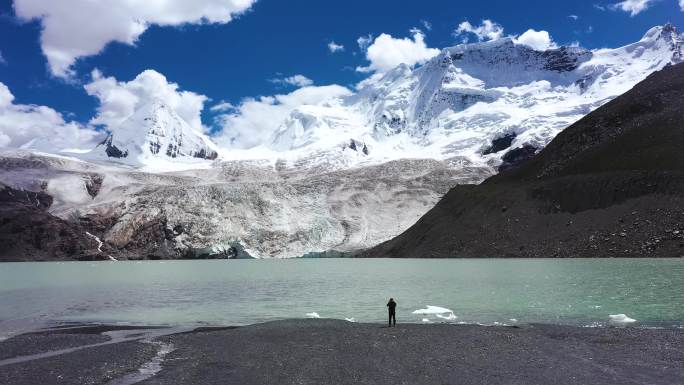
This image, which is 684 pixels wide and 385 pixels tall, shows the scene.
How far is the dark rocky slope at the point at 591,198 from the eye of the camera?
102250mm

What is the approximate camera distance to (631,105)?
142250 mm

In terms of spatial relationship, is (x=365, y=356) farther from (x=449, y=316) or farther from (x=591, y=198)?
(x=591, y=198)

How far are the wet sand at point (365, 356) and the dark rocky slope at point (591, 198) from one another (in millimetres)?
76554

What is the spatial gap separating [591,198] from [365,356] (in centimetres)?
10347

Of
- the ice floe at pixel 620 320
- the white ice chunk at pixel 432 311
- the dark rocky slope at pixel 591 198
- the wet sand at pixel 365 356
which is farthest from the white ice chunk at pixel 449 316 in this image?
the dark rocky slope at pixel 591 198

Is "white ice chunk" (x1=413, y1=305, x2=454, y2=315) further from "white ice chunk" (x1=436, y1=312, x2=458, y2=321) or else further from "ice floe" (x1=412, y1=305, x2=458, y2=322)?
"white ice chunk" (x1=436, y1=312, x2=458, y2=321)

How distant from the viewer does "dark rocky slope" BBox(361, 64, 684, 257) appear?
335 ft

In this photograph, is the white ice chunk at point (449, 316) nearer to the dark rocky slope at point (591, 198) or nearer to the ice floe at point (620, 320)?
the ice floe at point (620, 320)

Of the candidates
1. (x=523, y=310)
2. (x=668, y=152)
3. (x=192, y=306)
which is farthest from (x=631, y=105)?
(x=192, y=306)

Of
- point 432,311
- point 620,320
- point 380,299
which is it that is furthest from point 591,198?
point 620,320

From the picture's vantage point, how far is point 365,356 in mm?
26219

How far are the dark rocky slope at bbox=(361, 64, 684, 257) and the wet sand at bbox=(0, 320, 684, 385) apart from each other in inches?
3014

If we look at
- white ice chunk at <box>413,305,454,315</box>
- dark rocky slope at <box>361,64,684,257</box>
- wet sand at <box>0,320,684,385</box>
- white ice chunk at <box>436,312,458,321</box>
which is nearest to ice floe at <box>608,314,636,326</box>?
wet sand at <box>0,320,684,385</box>

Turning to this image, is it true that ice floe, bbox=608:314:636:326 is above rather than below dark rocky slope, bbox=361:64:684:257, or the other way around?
below
